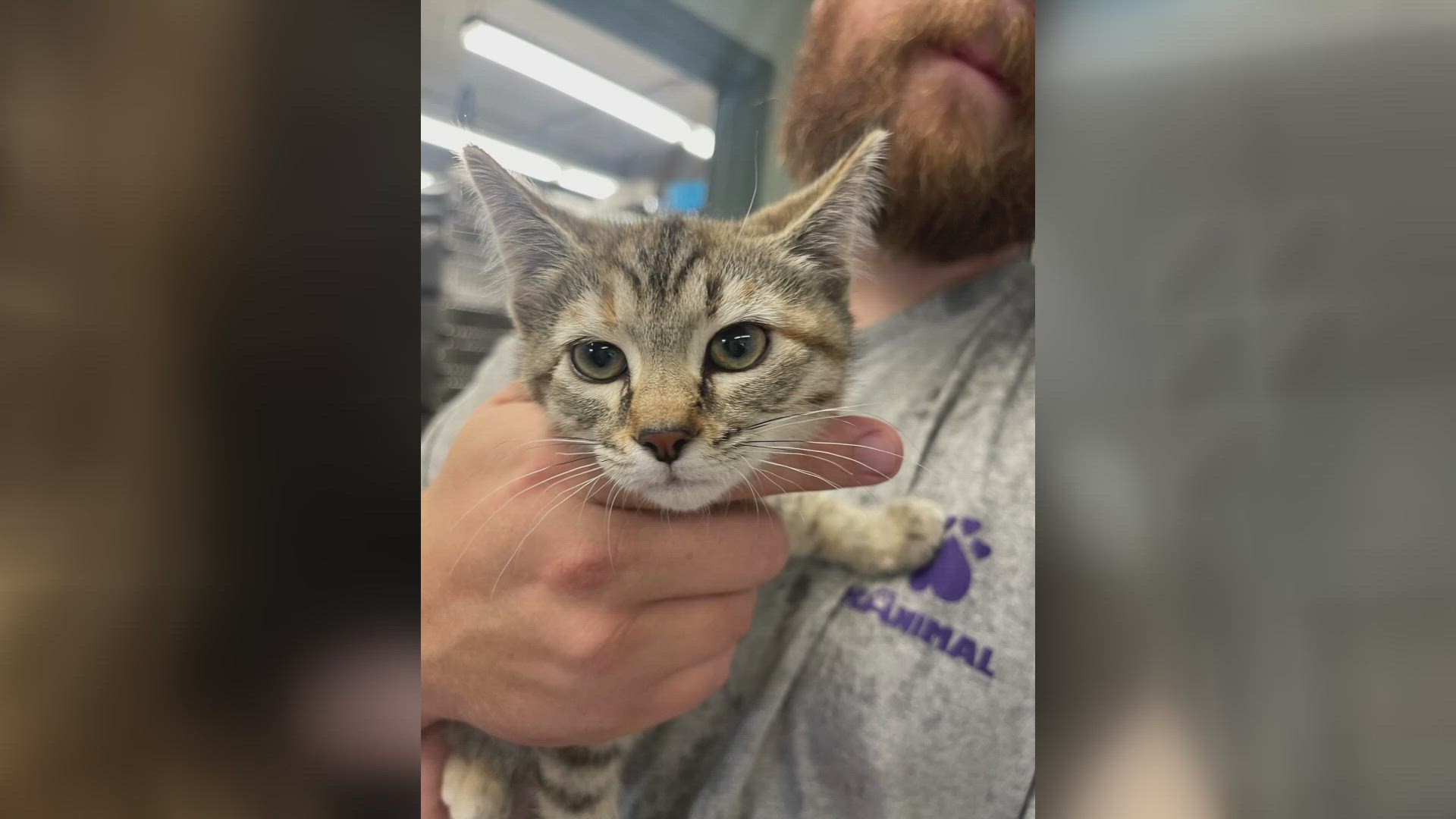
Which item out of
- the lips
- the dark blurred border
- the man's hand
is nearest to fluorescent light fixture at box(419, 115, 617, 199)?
the dark blurred border

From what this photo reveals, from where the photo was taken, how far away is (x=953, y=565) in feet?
1.99

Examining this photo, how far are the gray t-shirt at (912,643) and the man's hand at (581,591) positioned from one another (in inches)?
1.4

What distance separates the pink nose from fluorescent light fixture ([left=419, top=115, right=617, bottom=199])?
25cm

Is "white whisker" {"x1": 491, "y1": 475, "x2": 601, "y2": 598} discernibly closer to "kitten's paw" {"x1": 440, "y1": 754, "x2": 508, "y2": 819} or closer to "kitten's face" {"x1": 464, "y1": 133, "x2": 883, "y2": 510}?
"kitten's face" {"x1": 464, "y1": 133, "x2": 883, "y2": 510}

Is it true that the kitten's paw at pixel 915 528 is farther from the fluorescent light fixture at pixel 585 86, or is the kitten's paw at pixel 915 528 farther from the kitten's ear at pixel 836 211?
the fluorescent light fixture at pixel 585 86

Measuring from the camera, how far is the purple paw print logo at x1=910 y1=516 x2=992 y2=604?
60 cm

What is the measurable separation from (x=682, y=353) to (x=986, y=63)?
0.37 metres

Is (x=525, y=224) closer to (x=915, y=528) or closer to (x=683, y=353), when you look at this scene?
(x=683, y=353)

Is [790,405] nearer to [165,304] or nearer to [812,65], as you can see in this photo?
[812,65]

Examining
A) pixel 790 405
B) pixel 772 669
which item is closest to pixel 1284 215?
pixel 790 405

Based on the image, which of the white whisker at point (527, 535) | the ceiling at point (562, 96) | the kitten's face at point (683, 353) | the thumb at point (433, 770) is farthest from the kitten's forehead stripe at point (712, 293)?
the thumb at point (433, 770)

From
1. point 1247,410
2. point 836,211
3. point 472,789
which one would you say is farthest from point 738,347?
point 472,789

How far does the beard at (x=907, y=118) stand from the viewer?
0.59 m

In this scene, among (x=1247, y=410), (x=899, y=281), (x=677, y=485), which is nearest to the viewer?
(x=1247, y=410)
